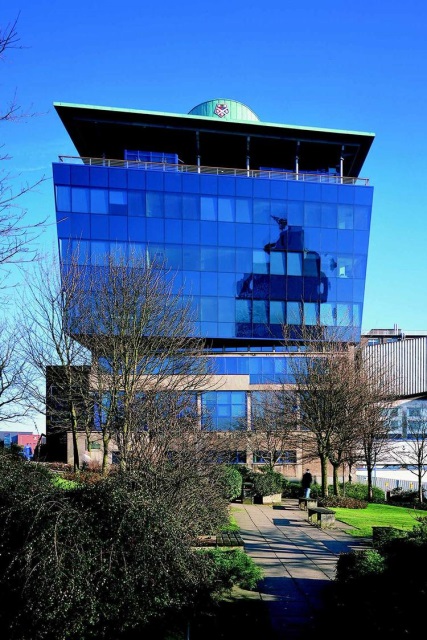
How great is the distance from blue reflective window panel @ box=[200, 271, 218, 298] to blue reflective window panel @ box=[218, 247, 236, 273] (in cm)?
79

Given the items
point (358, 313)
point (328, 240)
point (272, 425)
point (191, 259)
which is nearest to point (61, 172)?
point (191, 259)

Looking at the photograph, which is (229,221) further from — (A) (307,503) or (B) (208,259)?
(A) (307,503)

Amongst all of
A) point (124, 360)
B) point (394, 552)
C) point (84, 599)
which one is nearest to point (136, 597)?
point (84, 599)

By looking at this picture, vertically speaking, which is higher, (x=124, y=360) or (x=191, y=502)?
(x=124, y=360)

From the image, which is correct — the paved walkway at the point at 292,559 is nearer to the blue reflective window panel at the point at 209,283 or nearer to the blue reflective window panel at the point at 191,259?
the blue reflective window panel at the point at 209,283

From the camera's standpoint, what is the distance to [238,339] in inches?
1736

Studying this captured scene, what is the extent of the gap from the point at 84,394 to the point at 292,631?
18598mm

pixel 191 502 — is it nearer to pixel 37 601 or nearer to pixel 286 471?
pixel 37 601

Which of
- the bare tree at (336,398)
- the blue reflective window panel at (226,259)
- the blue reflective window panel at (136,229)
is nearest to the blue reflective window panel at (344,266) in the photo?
the blue reflective window panel at (226,259)

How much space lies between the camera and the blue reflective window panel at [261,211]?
4406 cm

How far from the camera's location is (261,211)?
145 ft

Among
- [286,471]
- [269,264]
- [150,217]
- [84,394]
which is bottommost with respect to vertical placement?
[286,471]

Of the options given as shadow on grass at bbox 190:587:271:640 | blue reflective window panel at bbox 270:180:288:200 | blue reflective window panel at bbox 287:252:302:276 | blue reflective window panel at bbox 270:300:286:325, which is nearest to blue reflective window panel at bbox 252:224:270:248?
blue reflective window panel at bbox 287:252:302:276

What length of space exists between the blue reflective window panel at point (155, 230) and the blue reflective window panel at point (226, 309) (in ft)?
20.7
